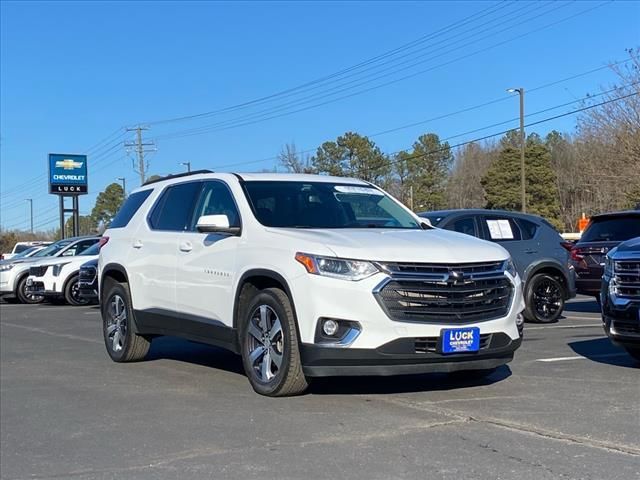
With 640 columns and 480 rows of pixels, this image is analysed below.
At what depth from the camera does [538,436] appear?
203 inches

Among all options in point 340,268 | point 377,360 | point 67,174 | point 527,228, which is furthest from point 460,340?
point 67,174

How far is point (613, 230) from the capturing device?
43.5ft

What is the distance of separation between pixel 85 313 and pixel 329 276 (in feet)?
39.2

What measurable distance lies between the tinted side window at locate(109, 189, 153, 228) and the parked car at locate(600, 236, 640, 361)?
5.03 metres

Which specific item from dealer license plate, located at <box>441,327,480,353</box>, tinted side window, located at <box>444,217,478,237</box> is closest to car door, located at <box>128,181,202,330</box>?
dealer license plate, located at <box>441,327,480,353</box>

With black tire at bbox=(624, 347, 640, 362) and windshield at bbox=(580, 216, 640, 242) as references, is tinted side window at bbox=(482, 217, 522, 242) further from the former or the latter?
black tire at bbox=(624, 347, 640, 362)

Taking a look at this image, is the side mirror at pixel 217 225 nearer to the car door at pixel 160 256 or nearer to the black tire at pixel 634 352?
the car door at pixel 160 256

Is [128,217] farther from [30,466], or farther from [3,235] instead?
[3,235]

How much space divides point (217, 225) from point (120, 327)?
2.79m

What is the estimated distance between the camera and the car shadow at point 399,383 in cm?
679

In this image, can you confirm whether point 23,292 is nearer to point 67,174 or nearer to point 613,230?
point 613,230

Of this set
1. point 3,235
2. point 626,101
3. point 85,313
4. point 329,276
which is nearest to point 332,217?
point 329,276

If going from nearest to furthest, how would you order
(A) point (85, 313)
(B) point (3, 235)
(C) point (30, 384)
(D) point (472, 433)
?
1. (D) point (472, 433)
2. (C) point (30, 384)
3. (A) point (85, 313)
4. (B) point (3, 235)

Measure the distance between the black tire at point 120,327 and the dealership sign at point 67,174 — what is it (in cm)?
4432
